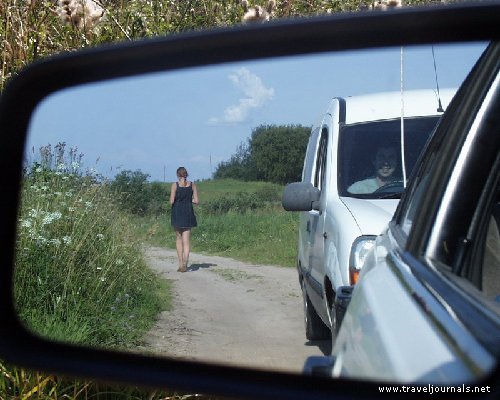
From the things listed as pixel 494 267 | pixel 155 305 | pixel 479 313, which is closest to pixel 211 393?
pixel 479 313

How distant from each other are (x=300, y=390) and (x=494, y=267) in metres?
0.68

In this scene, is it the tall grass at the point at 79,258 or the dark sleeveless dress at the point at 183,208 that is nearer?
the dark sleeveless dress at the point at 183,208

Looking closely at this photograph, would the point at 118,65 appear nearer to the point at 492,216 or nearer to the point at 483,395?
the point at 492,216

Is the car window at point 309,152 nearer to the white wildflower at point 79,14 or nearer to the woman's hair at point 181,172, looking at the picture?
the woman's hair at point 181,172

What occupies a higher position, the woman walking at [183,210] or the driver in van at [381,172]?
the driver in van at [381,172]

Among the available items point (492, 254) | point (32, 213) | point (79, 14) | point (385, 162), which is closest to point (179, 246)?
point (492, 254)

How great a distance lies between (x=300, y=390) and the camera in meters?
1.39

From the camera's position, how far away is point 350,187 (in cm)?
542

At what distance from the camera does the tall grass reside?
4266 mm

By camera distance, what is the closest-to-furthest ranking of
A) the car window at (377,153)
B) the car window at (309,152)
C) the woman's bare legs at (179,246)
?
1. the woman's bare legs at (179,246)
2. the car window at (309,152)
3. the car window at (377,153)

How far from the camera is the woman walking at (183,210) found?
92.6 inches

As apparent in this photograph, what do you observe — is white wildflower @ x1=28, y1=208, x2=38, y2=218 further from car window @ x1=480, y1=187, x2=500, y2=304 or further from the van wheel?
car window @ x1=480, y1=187, x2=500, y2=304

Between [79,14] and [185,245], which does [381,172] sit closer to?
[185,245]

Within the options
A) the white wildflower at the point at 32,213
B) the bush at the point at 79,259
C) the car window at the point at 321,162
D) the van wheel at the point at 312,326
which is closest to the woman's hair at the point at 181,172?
the van wheel at the point at 312,326
